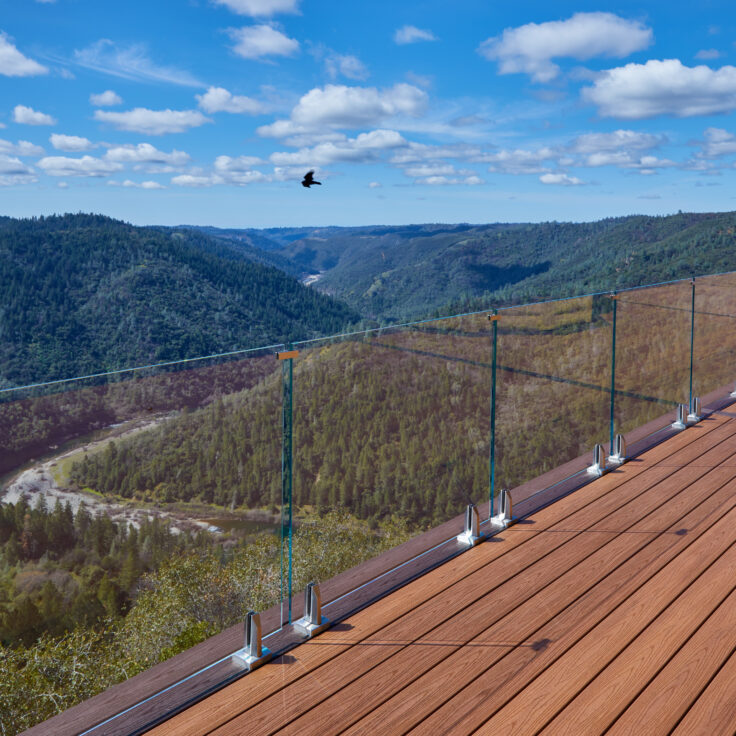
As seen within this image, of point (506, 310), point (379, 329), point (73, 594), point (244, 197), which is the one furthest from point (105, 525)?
point (244, 197)

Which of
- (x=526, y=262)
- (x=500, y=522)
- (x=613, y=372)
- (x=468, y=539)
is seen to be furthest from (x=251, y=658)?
(x=526, y=262)

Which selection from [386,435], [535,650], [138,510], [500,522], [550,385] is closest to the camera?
[138,510]

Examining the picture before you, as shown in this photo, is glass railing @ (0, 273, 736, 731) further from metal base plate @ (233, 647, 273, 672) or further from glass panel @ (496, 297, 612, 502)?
metal base plate @ (233, 647, 273, 672)

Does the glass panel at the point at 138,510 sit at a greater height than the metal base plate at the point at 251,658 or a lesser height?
greater

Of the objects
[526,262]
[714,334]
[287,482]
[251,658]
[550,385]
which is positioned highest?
[526,262]

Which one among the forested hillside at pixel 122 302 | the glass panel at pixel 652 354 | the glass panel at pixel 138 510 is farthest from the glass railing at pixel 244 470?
the forested hillside at pixel 122 302

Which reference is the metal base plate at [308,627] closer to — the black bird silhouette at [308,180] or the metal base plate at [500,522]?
the metal base plate at [500,522]

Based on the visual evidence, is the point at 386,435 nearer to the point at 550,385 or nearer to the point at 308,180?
the point at 550,385
